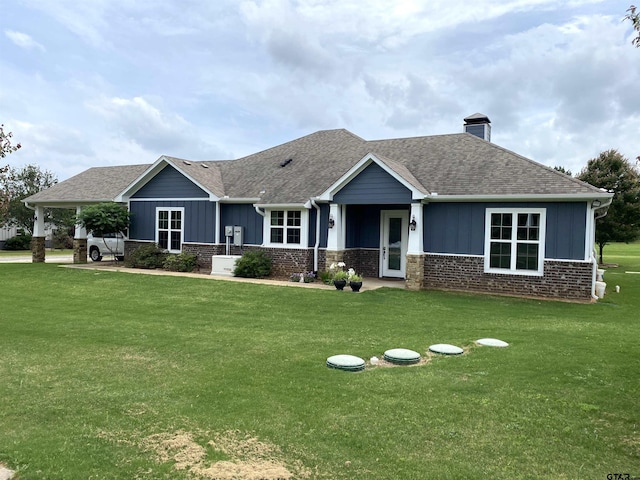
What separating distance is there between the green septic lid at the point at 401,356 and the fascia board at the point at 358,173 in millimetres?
8530

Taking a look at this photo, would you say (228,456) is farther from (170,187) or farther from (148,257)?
(170,187)

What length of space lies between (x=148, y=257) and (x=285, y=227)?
6.22m

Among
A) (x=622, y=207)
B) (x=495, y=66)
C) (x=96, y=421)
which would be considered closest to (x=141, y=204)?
(x=495, y=66)

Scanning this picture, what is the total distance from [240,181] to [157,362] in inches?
580

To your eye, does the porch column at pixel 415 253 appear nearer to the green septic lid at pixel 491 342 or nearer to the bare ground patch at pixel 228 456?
the green septic lid at pixel 491 342

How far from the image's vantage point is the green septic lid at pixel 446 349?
295 inches

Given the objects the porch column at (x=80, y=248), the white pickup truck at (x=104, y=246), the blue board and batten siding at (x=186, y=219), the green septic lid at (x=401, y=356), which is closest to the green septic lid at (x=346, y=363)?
the green septic lid at (x=401, y=356)

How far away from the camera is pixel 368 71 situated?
810 inches

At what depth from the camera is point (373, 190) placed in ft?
52.2

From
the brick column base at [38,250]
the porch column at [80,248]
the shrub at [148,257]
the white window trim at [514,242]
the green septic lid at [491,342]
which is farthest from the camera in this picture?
the brick column base at [38,250]

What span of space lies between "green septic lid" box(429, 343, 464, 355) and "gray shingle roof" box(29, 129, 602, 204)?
25.8 ft

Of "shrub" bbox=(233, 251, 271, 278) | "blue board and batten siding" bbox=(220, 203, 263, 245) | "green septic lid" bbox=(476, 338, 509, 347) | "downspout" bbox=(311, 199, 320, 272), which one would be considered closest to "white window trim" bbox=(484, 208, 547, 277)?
"downspout" bbox=(311, 199, 320, 272)

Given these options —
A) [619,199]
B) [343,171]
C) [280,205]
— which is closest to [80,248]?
[280,205]

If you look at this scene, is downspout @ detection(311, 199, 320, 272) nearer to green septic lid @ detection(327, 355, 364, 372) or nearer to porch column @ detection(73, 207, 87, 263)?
green septic lid @ detection(327, 355, 364, 372)
